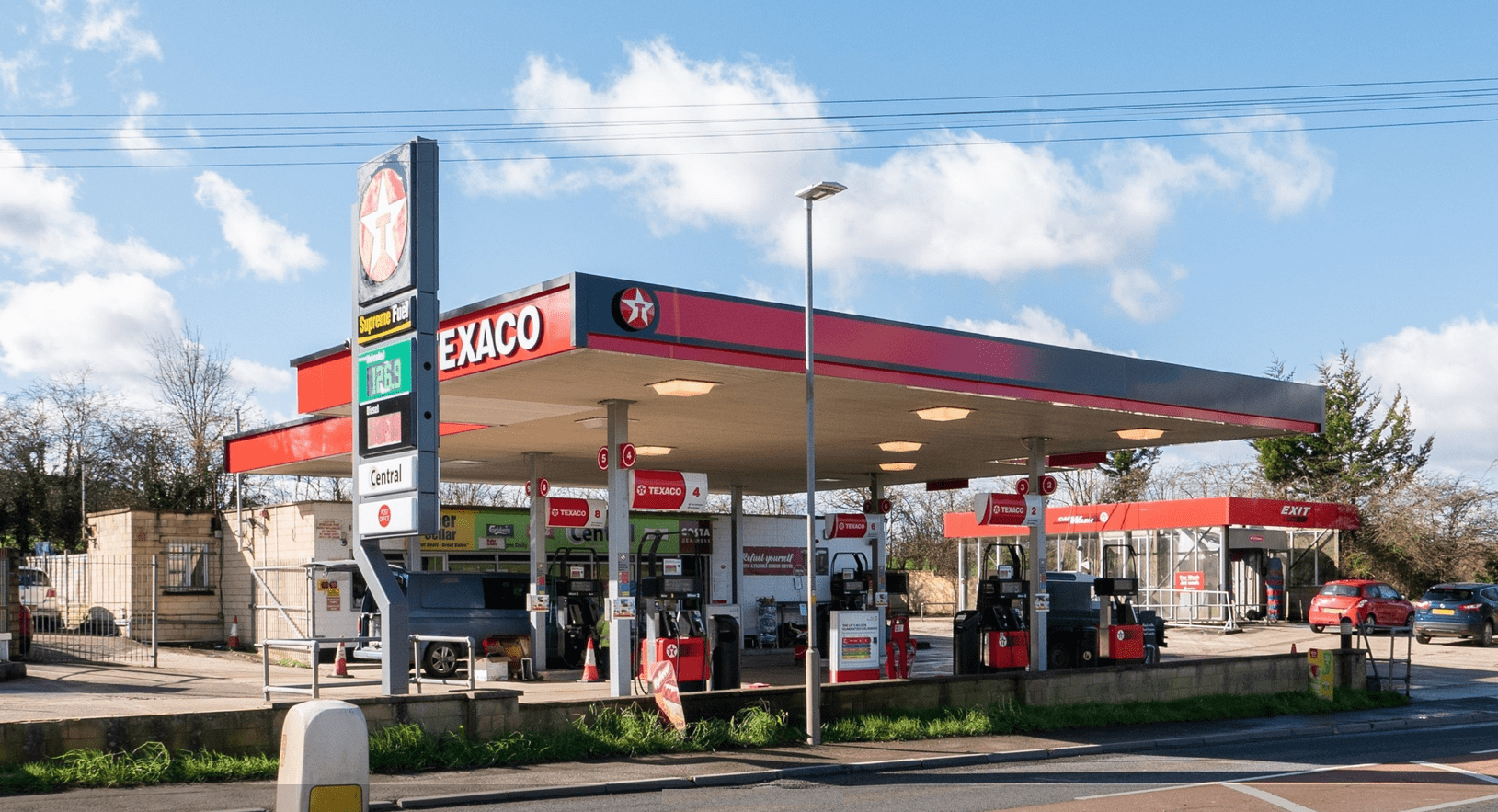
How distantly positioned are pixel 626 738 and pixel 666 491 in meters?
3.96

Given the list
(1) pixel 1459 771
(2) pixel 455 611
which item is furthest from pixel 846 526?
(1) pixel 1459 771

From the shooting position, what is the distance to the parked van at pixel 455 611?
2244 centimetres

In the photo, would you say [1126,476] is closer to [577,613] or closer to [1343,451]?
[1343,451]

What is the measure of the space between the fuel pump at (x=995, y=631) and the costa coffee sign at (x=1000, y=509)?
0.82 meters

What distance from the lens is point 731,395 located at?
17.3 m

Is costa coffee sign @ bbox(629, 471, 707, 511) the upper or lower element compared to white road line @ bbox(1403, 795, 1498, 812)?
upper

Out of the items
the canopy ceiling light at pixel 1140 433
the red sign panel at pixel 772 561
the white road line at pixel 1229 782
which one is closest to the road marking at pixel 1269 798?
the white road line at pixel 1229 782

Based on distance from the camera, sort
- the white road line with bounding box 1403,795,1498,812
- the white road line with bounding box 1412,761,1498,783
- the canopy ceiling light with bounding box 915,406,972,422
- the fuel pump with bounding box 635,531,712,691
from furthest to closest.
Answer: the canopy ceiling light with bounding box 915,406,972,422, the fuel pump with bounding box 635,531,712,691, the white road line with bounding box 1412,761,1498,783, the white road line with bounding box 1403,795,1498,812

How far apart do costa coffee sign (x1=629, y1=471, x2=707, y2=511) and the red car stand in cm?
2287

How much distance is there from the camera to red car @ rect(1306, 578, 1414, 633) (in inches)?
1312

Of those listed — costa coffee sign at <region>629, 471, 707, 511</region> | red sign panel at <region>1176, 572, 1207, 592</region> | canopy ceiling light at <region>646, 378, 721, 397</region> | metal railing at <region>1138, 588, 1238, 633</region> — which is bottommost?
metal railing at <region>1138, 588, 1238, 633</region>

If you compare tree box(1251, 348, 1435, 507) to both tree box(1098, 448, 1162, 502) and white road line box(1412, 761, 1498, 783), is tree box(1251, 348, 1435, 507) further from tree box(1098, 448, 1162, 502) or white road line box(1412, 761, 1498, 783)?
white road line box(1412, 761, 1498, 783)

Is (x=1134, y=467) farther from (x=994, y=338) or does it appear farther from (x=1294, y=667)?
(x=994, y=338)

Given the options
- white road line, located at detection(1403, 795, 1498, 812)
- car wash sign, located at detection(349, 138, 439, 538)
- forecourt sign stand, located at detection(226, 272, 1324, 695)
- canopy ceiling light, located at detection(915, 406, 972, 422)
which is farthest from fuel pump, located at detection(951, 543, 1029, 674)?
car wash sign, located at detection(349, 138, 439, 538)
